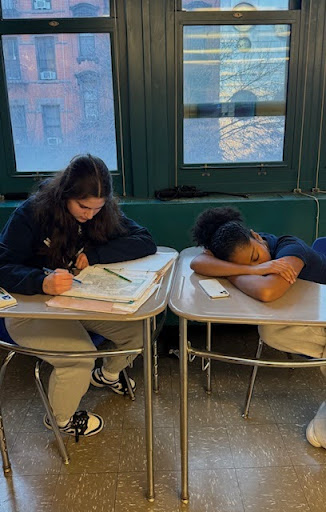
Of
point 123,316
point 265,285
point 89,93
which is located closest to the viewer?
point 123,316

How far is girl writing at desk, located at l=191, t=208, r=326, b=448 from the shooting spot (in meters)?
1.43

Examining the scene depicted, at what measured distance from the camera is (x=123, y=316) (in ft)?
4.05

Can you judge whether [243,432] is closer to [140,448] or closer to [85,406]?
[140,448]

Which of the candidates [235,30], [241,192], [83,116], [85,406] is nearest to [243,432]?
[85,406]

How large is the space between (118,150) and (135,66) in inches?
17.7

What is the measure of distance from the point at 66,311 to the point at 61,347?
1.07 ft

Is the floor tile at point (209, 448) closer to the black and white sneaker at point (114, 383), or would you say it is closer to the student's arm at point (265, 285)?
the black and white sneaker at point (114, 383)

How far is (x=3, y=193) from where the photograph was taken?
2506 mm

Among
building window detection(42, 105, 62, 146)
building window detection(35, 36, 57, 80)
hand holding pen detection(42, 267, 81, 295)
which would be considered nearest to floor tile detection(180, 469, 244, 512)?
hand holding pen detection(42, 267, 81, 295)

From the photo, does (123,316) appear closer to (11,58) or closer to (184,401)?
(184,401)

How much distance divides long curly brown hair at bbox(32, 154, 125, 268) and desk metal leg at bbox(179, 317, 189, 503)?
56cm

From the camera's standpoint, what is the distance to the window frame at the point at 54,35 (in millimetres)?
2242

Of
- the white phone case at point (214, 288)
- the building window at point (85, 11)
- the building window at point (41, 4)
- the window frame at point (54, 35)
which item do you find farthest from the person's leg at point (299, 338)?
the building window at point (41, 4)

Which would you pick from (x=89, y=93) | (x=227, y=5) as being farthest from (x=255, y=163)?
(x=89, y=93)
